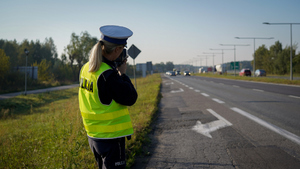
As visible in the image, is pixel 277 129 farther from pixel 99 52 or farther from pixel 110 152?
pixel 99 52

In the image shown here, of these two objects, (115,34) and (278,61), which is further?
(278,61)

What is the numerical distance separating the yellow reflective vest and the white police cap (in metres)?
0.23

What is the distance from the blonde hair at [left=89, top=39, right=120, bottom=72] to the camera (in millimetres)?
2169

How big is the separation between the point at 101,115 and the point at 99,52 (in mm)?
537

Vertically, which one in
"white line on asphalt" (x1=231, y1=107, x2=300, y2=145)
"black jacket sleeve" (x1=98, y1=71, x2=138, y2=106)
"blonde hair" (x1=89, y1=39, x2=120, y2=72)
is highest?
"blonde hair" (x1=89, y1=39, x2=120, y2=72)

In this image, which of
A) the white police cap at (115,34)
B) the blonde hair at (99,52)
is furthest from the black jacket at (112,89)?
the white police cap at (115,34)

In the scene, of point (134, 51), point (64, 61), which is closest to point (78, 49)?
point (64, 61)

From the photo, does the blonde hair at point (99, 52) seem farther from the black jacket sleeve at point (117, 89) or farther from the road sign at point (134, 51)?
the road sign at point (134, 51)

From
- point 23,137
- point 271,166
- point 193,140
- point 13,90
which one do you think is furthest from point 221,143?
point 13,90

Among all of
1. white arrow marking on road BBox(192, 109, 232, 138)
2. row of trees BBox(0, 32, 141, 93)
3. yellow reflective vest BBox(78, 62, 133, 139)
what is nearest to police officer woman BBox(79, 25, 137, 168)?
yellow reflective vest BBox(78, 62, 133, 139)

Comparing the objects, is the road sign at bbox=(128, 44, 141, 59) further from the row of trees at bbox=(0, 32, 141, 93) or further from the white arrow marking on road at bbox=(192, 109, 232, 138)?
the row of trees at bbox=(0, 32, 141, 93)

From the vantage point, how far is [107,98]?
2.17 m

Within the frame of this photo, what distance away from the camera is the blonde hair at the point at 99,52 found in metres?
2.17

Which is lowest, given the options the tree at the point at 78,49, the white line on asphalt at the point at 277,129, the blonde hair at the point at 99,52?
the white line on asphalt at the point at 277,129
